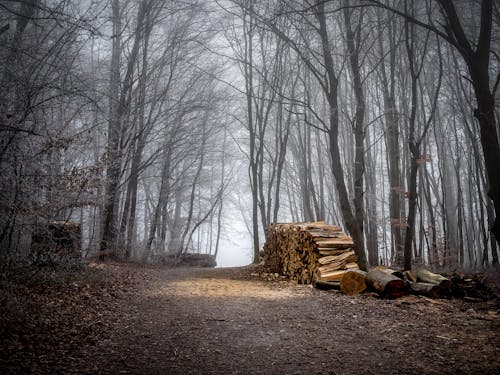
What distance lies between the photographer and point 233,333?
395 centimetres

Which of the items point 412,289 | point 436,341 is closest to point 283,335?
point 436,341

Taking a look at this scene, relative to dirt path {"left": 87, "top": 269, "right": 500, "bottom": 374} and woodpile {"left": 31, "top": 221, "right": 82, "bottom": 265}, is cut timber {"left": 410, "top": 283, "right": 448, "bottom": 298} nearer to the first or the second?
dirt path {"left": 87, "top": 269, "right": 500, "bottom": 374}

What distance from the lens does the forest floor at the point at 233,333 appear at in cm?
293

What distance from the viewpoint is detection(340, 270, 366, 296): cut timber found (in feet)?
19.3

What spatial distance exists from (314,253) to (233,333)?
3.78 m

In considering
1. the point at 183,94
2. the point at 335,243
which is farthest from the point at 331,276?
the point at 183,94

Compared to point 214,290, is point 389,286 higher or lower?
higher

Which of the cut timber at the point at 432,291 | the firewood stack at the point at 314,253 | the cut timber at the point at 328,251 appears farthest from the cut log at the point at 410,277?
the cut timber at the point at 328,251

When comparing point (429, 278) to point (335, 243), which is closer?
point (429, 278)

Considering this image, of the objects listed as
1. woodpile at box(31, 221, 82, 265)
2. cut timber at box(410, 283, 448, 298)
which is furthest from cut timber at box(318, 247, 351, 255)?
woodpile at box(31, 221, 82, 265)

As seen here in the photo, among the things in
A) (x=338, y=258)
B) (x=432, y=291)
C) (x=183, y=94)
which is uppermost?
(x=183, y=94)

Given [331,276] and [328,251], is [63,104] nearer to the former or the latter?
[328,251]

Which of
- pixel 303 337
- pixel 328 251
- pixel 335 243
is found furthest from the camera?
pixel 335 243

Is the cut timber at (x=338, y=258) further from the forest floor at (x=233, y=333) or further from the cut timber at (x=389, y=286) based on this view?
the cut timber at (x=389, y=286)
